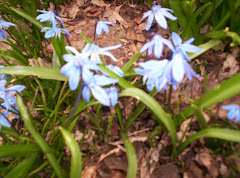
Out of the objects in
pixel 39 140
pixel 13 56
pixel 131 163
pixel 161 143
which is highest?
pixel 13 56

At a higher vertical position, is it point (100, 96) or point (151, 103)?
point (100, 96)

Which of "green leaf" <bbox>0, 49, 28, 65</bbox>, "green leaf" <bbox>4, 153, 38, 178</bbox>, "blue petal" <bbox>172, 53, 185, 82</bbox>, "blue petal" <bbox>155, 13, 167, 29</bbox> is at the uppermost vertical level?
"blue petal" <bbox>155, 13, 167, 29</bbox>

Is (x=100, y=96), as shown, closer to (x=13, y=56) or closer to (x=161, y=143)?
(x=161, y=143)

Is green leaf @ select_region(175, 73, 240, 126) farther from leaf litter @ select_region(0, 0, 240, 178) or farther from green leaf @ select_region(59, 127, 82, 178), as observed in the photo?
green leaf @ select_region(59, 127, 82, 178)

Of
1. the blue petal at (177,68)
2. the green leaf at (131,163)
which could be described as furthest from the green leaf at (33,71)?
the blue petal at (177,68)

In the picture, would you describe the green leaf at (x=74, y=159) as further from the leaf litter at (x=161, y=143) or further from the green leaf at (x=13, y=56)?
the green leaf at (x=13, y=56)

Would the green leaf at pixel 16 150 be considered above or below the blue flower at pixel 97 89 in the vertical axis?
below

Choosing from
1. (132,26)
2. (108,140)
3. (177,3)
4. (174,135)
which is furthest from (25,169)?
(132,26)

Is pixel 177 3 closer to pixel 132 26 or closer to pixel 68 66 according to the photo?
pixel 132 26

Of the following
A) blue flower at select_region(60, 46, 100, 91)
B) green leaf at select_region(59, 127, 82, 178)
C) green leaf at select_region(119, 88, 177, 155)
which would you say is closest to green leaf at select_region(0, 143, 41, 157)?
green leaf at select_region(59, 127, 82, 178)

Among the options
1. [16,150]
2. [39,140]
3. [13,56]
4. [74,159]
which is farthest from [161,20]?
[13,56]
